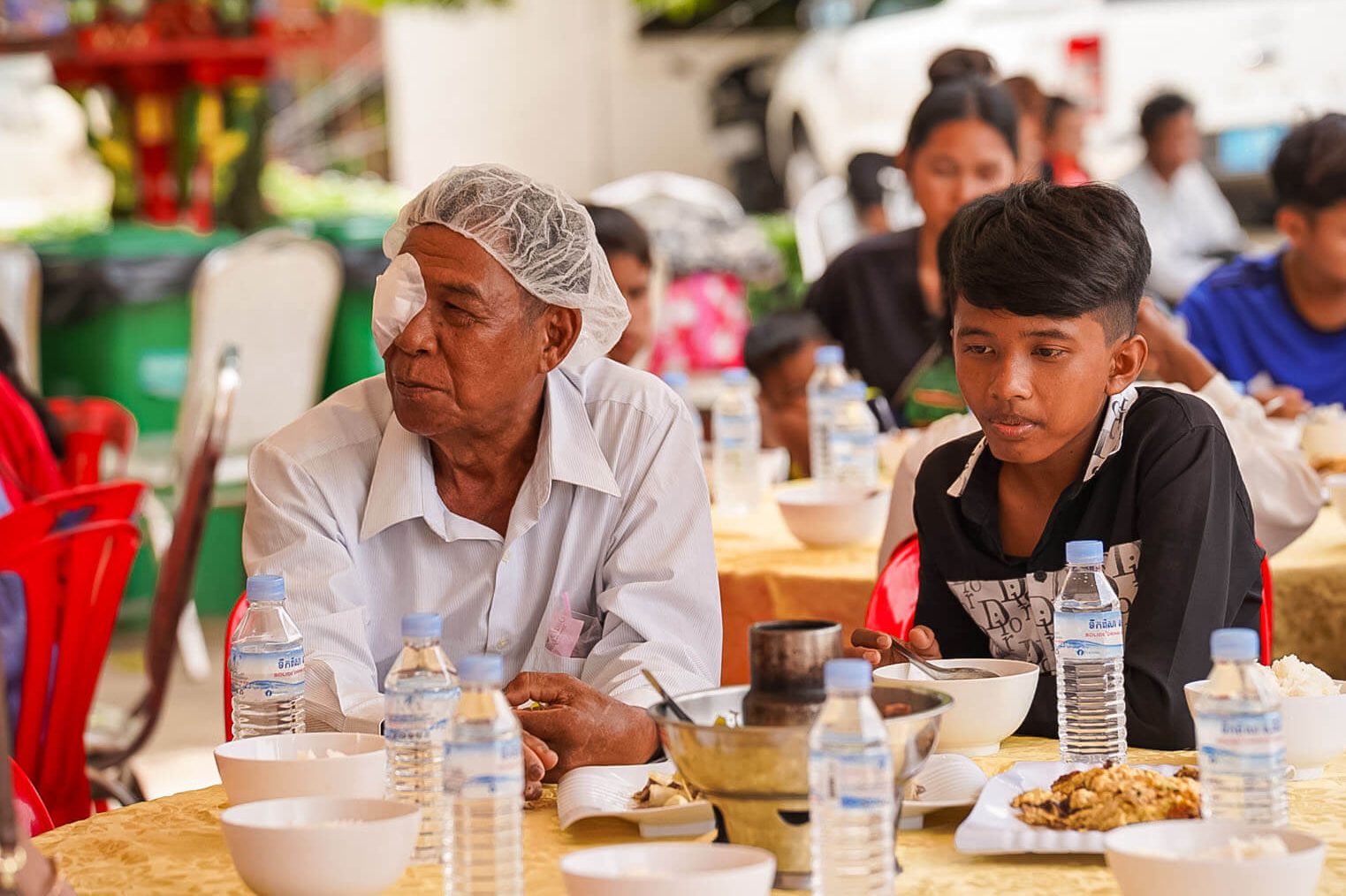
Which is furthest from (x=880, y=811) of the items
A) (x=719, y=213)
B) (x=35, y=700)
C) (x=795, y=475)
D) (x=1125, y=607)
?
(x=719, y=213)

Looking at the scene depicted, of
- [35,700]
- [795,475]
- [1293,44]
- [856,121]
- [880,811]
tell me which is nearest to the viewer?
[880,811]

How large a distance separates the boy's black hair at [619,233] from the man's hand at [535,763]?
2.34m

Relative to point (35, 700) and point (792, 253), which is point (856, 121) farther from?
point (35, 700)

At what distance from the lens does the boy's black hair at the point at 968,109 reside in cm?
503

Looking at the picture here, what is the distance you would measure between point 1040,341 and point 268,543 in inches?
42.7

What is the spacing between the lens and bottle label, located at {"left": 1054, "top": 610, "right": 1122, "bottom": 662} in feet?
7.09

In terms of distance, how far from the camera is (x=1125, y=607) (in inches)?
97.0

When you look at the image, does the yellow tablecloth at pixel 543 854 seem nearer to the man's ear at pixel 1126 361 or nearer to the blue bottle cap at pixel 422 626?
the blue bottle cap at pixel 422 626

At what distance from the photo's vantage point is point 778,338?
18.2 ft

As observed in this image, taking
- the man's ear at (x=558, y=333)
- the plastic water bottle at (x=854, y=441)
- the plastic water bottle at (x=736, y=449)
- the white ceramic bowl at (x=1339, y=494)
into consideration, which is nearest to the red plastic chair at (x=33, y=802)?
the man's ear at (x=558, y=333)

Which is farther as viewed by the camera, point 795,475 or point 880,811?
point 795,475

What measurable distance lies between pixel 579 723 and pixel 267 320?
18.2 feet

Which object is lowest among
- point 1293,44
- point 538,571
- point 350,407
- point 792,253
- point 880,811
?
point 880,811

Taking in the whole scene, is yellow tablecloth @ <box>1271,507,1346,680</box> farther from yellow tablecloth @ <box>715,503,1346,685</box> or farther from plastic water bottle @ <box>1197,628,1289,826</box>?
plastic water bottle @ <box>1197,628,1289,826</box>
